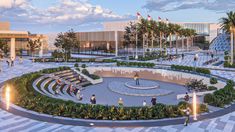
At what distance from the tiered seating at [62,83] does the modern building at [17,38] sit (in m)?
23.4

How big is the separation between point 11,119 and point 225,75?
29.7 metres

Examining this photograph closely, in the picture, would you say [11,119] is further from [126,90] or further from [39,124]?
[126,90]

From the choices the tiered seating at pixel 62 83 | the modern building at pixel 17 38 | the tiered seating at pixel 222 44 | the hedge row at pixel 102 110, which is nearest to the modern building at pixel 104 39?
the modern building at pixel 17 38

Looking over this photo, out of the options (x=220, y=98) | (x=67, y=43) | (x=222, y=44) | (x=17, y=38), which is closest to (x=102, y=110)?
(x=220, y=98)

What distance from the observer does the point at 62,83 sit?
1340 inches

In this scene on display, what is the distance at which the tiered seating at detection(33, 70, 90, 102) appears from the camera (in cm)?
2834

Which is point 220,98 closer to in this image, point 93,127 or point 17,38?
point 93,127

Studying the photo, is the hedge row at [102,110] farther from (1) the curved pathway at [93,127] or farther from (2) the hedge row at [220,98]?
(2) the hedge row at [220,98]

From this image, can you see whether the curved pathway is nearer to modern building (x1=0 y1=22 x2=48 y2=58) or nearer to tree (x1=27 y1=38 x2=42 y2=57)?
modern building (x1=0 y1=22 x2=48 y2=58)

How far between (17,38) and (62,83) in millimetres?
47514

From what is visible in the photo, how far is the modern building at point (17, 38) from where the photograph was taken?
5597 centimetres

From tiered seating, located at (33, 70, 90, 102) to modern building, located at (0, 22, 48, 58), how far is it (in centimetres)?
2344

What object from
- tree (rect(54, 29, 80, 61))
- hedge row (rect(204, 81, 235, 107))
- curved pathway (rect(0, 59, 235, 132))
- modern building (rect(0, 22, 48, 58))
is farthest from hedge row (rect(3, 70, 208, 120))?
modern building (rect(0, 22, 48, 58))

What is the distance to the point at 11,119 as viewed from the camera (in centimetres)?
1789
